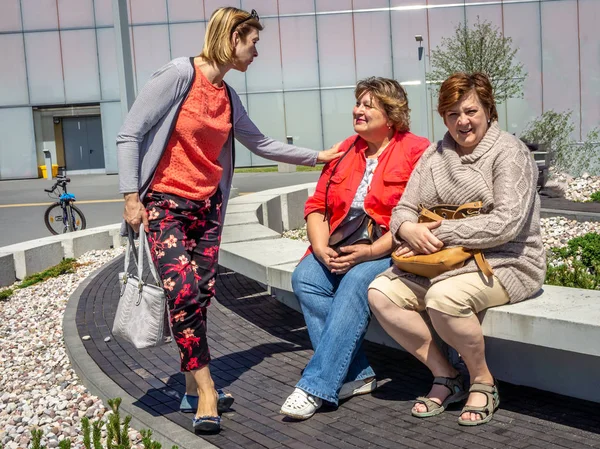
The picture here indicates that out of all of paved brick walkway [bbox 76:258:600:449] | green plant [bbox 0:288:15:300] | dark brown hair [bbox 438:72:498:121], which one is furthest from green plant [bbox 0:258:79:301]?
dark brown hair [bbox 438:72:498:121]

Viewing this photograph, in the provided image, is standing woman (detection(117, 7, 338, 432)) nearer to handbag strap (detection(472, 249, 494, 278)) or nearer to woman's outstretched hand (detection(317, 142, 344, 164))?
woman's outstretched hand (detection(317, 142, 344, 164))

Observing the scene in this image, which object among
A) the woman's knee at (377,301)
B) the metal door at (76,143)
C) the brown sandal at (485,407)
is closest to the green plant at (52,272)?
the woman's knee at (377,301)

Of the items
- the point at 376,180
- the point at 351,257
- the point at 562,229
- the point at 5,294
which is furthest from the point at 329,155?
the point at 562,229

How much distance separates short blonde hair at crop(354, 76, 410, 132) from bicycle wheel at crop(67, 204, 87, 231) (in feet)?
32.7

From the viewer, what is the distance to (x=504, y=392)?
4.29 m

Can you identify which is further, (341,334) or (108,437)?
(341,334)

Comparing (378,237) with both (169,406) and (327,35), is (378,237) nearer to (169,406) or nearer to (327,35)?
(169,406)

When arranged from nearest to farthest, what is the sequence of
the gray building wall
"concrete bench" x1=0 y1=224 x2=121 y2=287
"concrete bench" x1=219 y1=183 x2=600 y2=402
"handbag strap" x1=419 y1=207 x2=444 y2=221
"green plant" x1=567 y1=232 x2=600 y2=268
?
"concrete bench" x1=219 y1=183 x2=600 y2=402 < "handbag strap" x1=419 y1=207 x2=444 y2=221 < "green plant" x1=567 y1=232 x2=600 y2=268 < "concrete bench" x1=0 y1=224 x2=121 y2=287 < the gray building wall

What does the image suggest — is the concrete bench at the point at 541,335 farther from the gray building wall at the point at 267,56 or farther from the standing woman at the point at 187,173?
the gray building wall at the point at 267,56

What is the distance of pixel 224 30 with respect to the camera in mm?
4070

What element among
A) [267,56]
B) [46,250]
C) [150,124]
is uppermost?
[267,56]

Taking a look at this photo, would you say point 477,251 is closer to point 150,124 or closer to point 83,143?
point 150,124

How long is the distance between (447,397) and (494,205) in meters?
0.98

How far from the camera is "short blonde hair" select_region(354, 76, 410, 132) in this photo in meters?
4.56
